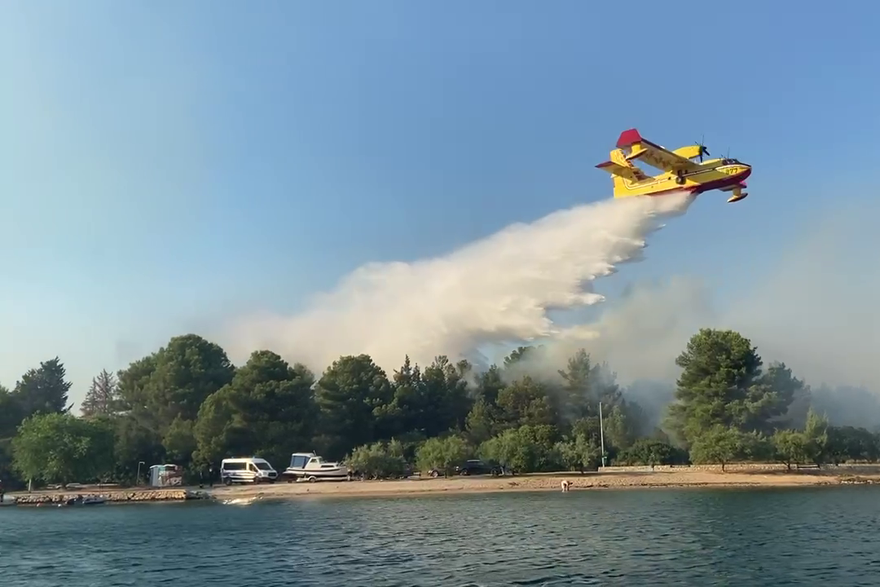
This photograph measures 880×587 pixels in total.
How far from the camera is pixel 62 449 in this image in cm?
7088

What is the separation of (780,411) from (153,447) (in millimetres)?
67986

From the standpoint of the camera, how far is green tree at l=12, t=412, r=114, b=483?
7094 cm

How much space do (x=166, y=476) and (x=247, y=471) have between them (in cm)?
914

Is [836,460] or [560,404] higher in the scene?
[560,404]

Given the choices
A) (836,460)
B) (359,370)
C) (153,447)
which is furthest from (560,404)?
(153,447)

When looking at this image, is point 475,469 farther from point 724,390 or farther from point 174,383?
point 174,383

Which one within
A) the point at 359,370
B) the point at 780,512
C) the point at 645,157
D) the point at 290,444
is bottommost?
the point at 780,512

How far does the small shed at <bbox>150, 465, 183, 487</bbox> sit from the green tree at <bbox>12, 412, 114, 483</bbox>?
4759 mm

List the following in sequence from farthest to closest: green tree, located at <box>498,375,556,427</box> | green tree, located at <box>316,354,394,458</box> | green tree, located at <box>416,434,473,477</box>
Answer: green tree, located at <box>498,375,556,427</box> → green tree, located at <box>316,354,394,458</box> → green tree, located at <box>416,434,473,477</box>

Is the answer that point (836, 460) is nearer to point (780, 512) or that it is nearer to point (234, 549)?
point (780, 512)

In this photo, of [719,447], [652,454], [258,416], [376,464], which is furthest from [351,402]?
[719,447]

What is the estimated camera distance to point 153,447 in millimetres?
83562

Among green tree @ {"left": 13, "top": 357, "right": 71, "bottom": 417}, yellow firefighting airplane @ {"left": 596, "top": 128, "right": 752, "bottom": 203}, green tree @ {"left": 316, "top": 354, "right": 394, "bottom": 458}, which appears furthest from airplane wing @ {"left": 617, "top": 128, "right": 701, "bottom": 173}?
green tree @ {"left": 13, "top": 357, "right": 71, "bottom": 417}

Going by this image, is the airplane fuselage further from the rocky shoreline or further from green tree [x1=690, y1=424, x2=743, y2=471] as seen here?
the rocky shoreline
